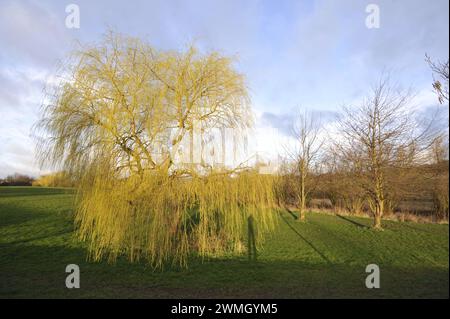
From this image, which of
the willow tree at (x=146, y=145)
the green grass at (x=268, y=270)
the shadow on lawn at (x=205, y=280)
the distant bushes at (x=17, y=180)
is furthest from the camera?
the distant bushes at (x=17, y=180)

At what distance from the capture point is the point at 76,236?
424 inches

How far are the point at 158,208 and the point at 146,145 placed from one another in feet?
5.13

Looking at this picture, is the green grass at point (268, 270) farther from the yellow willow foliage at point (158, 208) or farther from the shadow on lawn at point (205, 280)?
the yellow willow foliage at point (158, 208)

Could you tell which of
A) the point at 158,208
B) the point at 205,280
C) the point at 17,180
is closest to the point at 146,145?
the point at 158,208

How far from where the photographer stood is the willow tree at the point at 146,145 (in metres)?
6.87

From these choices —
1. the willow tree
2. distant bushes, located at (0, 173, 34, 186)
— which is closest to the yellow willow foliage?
the willow tree

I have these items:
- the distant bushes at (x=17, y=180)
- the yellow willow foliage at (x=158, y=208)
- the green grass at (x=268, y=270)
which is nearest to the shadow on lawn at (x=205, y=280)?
the green grass at (x=268, y=270)

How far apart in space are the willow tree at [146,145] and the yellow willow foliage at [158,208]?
25 mm

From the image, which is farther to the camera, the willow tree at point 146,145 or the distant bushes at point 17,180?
the distant bushes at point 17,180

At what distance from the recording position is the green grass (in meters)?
4.32

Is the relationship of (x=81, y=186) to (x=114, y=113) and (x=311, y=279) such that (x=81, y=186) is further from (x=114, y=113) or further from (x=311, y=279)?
(x=311, y=279)

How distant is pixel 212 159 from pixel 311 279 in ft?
11.6

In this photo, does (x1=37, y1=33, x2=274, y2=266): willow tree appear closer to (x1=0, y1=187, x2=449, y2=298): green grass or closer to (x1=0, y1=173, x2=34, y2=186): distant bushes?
(x1=0, y1=187, x2=449, y2=298): green grass

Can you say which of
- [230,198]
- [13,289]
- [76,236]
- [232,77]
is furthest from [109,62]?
[76,236]
